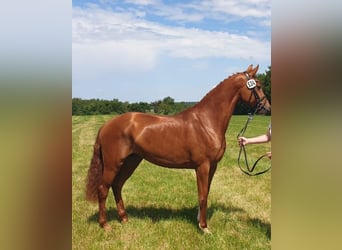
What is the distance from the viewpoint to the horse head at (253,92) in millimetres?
2453

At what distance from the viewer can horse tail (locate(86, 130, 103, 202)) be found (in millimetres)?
2826

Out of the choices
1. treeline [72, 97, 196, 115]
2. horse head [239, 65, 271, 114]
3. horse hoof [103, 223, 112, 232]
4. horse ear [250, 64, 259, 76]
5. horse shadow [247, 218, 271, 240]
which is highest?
horse ear [250, 64, 259, 76]

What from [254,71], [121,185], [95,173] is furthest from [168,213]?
[254,71]

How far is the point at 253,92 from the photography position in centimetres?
249

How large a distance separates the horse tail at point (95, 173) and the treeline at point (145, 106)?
479 mm

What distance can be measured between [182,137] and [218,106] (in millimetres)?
416

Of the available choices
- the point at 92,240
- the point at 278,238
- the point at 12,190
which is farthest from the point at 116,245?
the point at 278,238

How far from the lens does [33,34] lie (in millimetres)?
1109

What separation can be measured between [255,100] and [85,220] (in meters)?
1.85

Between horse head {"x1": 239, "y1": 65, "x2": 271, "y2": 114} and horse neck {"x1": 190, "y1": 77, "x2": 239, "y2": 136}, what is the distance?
0.10m

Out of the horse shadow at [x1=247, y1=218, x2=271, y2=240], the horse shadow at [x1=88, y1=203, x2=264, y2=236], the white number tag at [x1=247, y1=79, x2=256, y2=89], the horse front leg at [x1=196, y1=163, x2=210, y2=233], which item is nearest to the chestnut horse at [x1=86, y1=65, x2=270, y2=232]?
the horse front leg at [x1=196, y1=163, x2=210, y2=233]

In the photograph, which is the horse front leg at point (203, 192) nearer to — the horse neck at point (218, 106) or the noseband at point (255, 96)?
the horse neck at point (218, 106)

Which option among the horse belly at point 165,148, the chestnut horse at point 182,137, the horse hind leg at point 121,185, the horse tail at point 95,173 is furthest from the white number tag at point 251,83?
the horse tail at point 95,173

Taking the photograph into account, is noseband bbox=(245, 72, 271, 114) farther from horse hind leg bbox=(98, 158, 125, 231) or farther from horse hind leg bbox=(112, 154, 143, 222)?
horse hind leg bbox=(98, 158, 125, 231)
